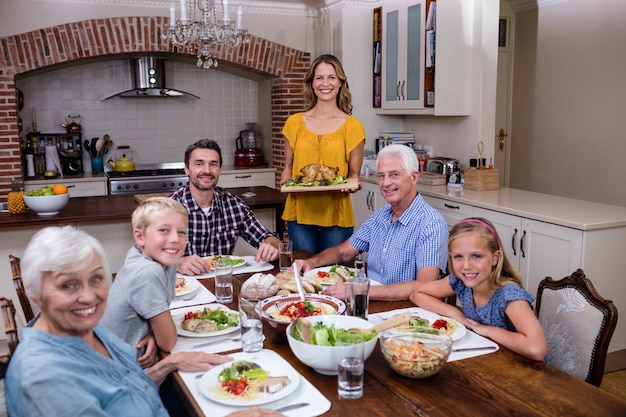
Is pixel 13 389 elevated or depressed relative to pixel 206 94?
depressed

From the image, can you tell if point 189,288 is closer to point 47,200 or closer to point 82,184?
point 47,200

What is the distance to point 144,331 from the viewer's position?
1921 millimetres

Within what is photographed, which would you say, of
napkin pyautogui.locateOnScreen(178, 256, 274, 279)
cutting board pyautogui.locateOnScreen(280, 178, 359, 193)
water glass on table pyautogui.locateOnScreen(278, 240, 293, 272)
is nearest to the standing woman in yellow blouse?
cutting board pyautogui.locateOnScreen(280, 178, 359, 193)

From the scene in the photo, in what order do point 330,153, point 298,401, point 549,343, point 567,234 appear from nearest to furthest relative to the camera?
point 298,401 → point 549,343 → point 567,234 → point 330,153

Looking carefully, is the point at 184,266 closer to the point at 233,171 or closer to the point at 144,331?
the point at 144,331

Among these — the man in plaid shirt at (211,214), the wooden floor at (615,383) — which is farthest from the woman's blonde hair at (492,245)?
the wooden floor at (615,383)

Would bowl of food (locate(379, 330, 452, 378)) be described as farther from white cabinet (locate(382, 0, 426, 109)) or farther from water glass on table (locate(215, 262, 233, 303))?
white cabinet (locate(382, 0, 426, 109))

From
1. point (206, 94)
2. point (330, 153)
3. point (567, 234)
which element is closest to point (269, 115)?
point (206, 94)

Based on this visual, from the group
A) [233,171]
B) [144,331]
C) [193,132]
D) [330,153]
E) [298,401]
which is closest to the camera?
[298,401]

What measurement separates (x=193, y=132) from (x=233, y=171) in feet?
2.72

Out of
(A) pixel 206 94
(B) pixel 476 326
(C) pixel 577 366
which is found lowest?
(C) pixel 577 366

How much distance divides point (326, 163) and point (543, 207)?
142cm

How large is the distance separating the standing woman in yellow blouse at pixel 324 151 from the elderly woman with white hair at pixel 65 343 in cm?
232

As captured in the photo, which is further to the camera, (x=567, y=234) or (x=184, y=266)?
(x=567, y=234)
